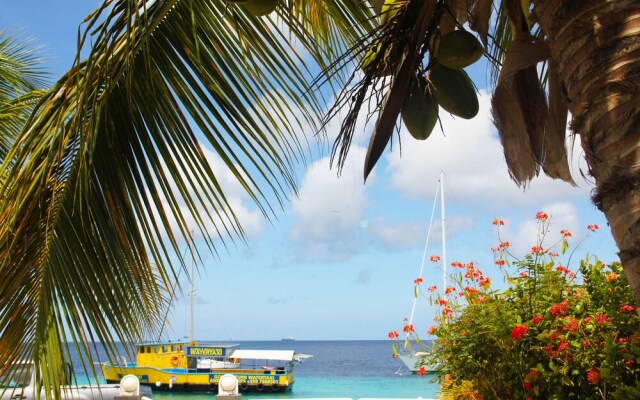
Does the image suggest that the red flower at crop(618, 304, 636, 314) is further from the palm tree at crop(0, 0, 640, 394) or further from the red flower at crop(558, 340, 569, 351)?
the palm tree at crop(0, 0, 640, 394)

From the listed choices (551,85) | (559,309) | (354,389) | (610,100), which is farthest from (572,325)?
(354,389)

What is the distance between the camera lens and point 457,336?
539 cm

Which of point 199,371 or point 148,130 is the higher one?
point 199,371

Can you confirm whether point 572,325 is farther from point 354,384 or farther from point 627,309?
point 354,384

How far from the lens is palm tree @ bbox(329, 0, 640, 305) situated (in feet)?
4.65

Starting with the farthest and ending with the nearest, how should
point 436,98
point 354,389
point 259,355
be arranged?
point 354,389, point 259,355, point 436,98

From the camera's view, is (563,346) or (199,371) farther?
(199,371)

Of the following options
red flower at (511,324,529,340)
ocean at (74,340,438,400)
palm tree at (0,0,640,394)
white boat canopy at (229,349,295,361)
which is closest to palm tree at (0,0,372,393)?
palm tree at (0,0,640,394)

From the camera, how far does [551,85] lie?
2.10 m

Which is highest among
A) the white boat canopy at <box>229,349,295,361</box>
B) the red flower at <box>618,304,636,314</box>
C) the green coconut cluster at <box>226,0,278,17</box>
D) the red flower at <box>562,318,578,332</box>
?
the white boat canopy at <box>229,349,295,361</box>

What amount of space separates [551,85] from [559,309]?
2922 millimetres

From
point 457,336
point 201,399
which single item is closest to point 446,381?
point 457,336

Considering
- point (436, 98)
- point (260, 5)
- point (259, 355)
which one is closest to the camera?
point (260, 5)

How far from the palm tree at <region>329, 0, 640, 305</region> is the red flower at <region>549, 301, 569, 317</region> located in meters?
2.60
